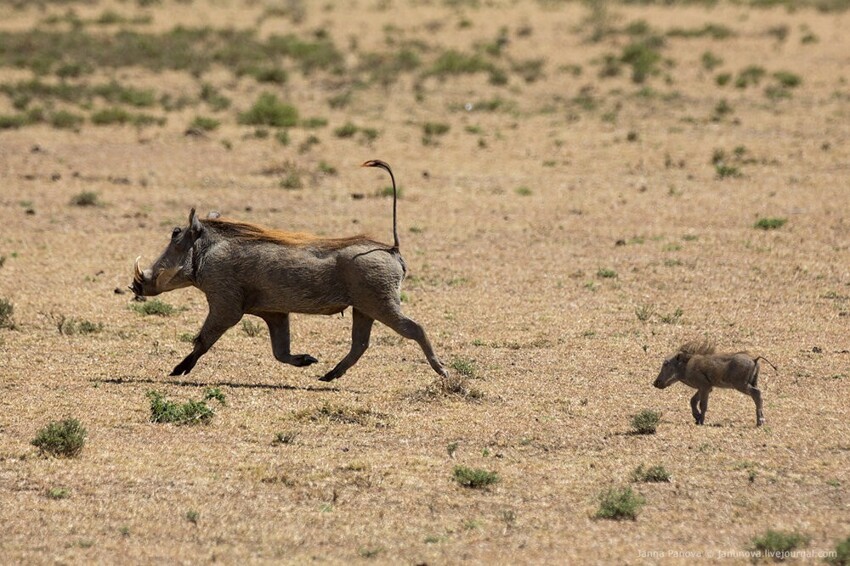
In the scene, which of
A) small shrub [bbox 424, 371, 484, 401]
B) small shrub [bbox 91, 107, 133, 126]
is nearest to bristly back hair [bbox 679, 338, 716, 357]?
small shrub [bbox 424, 371, 484, 401]

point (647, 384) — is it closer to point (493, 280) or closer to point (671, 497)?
point (671, 497)

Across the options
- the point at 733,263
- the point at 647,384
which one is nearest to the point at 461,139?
the point at 733,263

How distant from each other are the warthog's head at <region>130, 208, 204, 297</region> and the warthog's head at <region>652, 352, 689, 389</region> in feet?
10.8

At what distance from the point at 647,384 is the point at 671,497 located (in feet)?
7.95

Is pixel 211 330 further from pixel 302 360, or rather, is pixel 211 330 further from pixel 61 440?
pixel 61 440

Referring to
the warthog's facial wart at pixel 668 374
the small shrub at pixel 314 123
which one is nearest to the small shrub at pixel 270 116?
the small shrub at pixel 314 123

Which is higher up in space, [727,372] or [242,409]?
[727,372]

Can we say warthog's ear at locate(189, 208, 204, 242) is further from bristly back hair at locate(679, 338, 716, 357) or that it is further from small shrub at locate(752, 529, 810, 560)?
small shrub at locate(752, 529, 810, 560)

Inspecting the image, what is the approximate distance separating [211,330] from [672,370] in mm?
3120

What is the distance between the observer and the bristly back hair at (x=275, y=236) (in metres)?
9.02

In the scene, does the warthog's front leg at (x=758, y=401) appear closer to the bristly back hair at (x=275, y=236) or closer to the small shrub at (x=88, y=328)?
the bristly back hair at (x=275, y=236)

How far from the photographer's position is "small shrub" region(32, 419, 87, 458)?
7.31m

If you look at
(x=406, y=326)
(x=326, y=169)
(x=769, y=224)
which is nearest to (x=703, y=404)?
(x=406, y=326)

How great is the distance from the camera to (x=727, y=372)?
8016mm
